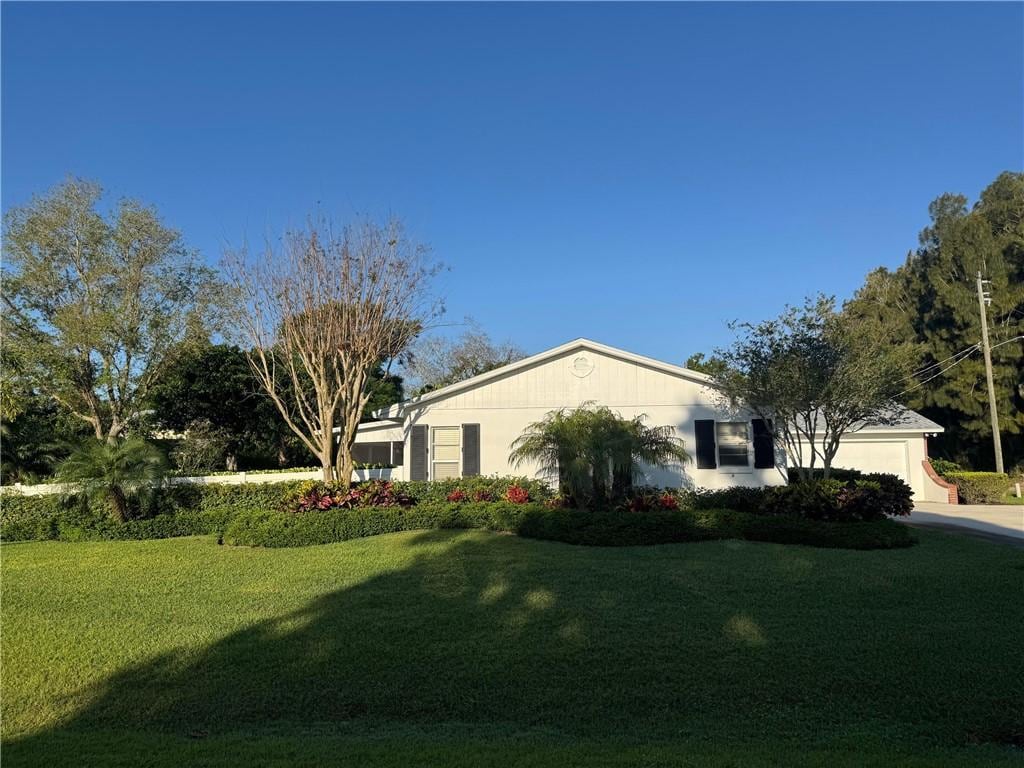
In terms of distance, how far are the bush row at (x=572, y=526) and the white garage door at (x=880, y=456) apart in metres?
10.8

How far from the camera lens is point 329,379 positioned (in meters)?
16.9

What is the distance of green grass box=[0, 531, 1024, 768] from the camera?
415cm

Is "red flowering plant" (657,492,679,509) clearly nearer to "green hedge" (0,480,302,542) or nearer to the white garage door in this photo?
"green hedge" (0,480,302,542)

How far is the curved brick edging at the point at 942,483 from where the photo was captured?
20.6 m

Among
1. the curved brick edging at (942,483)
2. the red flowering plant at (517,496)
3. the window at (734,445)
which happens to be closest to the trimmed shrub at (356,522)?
the red flowering plant at (517,496)

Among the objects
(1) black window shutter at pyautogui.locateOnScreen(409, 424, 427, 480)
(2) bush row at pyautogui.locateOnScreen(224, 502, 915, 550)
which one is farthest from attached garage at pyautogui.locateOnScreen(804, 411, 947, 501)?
(1) black window shutter at pyautogui.locateOnScreen(409, 424, 427, 480)

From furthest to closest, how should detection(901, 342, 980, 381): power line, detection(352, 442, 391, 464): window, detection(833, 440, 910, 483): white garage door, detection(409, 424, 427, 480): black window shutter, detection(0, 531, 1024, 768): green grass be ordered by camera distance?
1. detection(901, 342, 980, 381): power line
2. detection(352, 442, 391, 464): window
3. detection(833, 440, 910, 483): white garage door
4. detection(409, 424, 427, 480): black window shutter
5. detection(0, 531, 1024, 768): green grass

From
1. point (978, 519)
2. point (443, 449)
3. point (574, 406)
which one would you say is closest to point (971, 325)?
point (978, 519)

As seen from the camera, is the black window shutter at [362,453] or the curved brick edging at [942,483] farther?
the black window shutter at [362,453]

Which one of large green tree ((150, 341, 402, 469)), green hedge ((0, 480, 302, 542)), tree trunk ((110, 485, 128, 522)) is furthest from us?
large green tree ((150, 341, 402, 469))

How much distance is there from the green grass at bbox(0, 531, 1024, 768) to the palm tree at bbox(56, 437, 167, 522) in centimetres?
441

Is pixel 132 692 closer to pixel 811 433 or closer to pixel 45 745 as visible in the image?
pixel 45 745

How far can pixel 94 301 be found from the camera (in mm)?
17766

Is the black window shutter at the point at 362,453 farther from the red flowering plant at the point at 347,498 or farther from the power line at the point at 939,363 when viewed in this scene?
the power line at the point at 939,363
